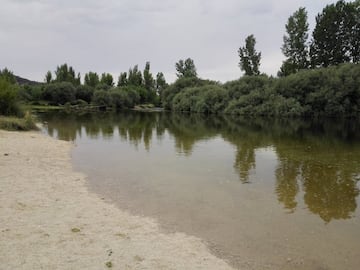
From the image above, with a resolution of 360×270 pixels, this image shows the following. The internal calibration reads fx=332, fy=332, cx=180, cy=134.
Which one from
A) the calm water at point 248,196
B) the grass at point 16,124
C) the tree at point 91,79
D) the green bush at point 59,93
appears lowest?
the calm water at point 248,196

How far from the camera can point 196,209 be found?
10.4 meters

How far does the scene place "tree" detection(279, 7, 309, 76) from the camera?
2867 inches

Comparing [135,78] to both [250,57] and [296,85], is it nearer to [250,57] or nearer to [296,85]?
[250,57]

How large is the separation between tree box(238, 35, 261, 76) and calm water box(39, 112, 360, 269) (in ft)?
218

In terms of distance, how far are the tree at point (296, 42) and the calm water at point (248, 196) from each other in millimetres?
56920

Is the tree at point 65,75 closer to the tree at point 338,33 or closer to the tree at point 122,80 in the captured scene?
the tree at point 122,80

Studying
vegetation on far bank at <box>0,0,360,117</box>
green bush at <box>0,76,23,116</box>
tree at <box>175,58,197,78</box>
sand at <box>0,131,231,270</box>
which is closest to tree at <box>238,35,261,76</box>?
vegetation on far bank at <box>0,0,360,117</box>

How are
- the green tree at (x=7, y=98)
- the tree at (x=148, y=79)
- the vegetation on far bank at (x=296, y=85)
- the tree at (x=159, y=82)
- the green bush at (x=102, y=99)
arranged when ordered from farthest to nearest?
the tree at (x=159, y=82) → the tree at (x=148, y=79) → the green bush at (x=102, y=99) → the vegetation on far bank at (x=296, y=85) → the green tree at (x=7, y=98)

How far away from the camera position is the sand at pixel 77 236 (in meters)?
6.37

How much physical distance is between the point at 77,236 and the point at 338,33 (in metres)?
74.0

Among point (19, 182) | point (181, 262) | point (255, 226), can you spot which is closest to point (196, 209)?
point (255, 226)

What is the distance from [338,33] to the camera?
68.4 meters

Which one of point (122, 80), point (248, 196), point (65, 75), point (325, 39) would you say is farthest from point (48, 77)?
point (248, 196)

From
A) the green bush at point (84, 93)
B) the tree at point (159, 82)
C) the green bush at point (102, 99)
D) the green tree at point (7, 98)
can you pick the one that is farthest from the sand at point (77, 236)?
the tree at point (159, 82)
